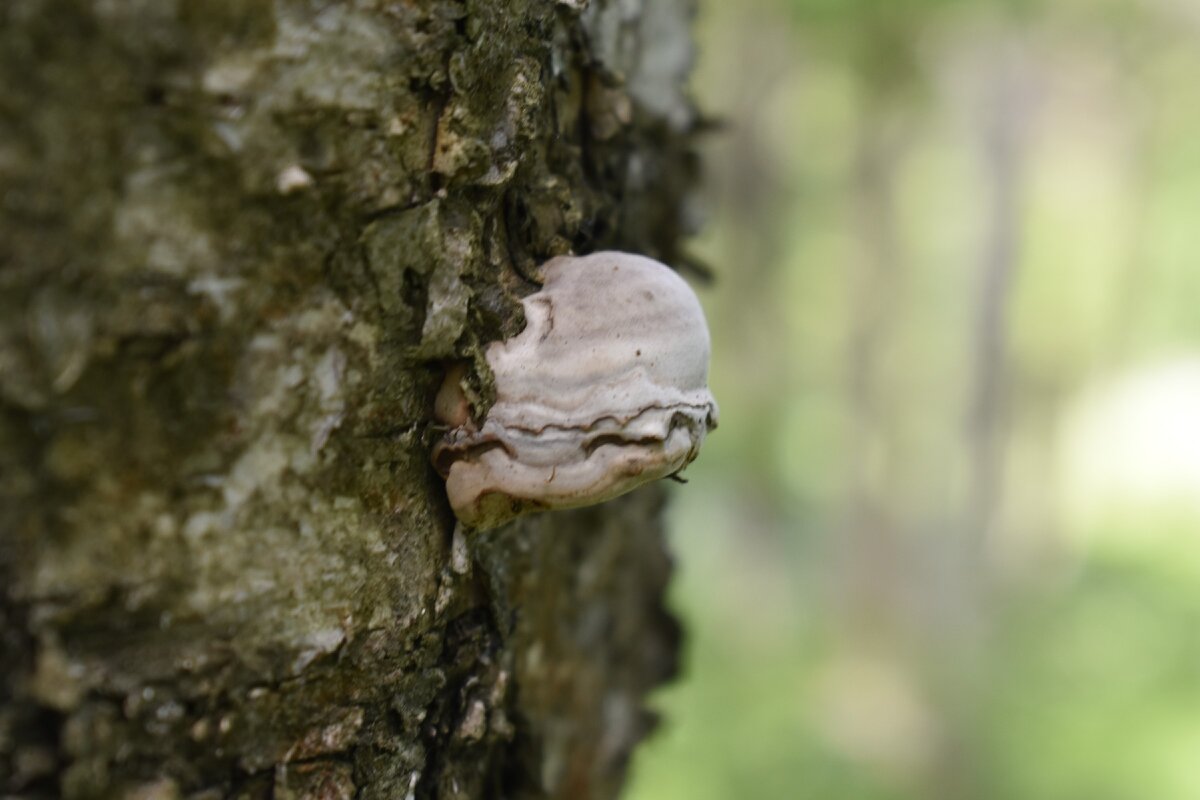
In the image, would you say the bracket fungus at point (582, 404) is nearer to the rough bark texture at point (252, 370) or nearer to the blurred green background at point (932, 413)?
the rough bark texture at point (252, 370)

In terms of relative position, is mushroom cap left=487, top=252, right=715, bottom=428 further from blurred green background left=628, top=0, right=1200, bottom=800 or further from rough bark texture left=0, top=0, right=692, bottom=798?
blurred green background left=628, top=0, right=1200, bottom=800

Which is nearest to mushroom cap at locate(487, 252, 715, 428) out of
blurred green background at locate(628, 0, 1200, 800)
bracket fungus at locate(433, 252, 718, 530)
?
bracket fungus at locate(433, 252, 718, 530)

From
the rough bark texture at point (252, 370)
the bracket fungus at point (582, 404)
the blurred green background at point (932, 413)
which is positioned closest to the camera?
the rough bark texture at point (252, 370)

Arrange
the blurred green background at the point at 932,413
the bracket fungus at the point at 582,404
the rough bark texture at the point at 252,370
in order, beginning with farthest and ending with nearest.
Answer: the blurred green background at the point at 932,413 → the bracket fungus at the point at 582,404 → the rough bark texture at the point at 252,370

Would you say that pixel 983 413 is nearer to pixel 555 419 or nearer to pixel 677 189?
pixel 677 189

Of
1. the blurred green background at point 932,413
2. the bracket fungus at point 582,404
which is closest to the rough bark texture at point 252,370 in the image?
the bracket fungus at point 582,404

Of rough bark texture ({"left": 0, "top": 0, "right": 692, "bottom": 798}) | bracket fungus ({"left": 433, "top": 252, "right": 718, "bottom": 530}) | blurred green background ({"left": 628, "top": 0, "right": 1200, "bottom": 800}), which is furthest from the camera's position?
blurred green background ({"left": 628, "top": 0, "right": 1200, "bottom": 800})
